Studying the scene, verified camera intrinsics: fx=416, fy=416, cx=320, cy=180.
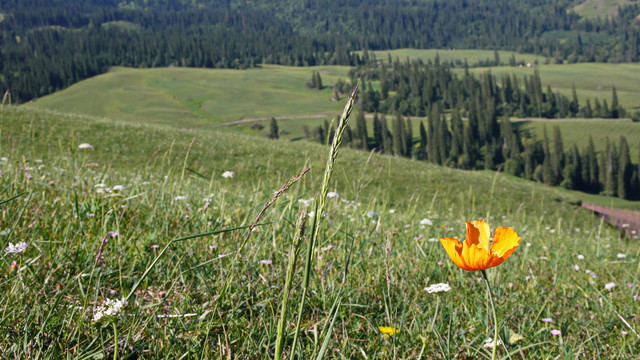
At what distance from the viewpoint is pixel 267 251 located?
323 centimetres

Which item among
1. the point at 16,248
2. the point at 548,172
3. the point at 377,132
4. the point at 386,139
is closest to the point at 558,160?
the point at 548,172

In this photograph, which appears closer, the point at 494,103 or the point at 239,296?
the point at 239,296

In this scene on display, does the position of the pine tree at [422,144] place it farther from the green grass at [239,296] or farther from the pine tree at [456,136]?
the green grass at [239,296]

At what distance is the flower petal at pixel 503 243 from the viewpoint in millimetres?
1279

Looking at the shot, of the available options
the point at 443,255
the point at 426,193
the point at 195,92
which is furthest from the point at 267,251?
the point at 195,92

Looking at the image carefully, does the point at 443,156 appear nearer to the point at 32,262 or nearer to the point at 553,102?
the point at 553,102

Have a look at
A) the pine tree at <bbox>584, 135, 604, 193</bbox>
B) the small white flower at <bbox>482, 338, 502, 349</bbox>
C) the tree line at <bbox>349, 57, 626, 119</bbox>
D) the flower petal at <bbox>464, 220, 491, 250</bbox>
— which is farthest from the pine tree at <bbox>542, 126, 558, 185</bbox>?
the flower petal at <bbox>464, 220, 491, 250</bbox>

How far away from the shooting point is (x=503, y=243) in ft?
4.54

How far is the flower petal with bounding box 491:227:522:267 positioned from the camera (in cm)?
128

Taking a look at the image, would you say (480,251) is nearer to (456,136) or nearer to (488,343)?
(488,343)

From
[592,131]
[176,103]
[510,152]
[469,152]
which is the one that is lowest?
[510,152]

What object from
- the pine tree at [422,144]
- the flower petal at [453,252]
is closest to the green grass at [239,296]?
the flower petal at [453,252]

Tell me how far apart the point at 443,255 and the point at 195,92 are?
201597mm

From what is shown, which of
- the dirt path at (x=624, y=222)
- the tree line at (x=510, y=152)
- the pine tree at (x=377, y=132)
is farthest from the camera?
the pine tree at (x=377, y=132)
